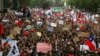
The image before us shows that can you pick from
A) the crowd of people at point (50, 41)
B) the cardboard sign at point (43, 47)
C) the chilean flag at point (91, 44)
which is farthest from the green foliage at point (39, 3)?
the cardboard sign at point (43, 47)

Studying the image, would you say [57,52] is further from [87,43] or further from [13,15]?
[13,15]

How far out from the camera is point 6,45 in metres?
23.0

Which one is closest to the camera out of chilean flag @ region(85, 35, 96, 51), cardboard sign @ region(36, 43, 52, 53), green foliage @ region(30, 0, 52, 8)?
cardboard sign @ region(36, 43, 52, 53)

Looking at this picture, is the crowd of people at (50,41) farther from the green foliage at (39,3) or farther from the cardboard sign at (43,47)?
the green foliage at (39,3)

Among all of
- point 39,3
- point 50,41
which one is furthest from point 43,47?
point 39,3

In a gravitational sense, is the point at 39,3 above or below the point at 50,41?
below

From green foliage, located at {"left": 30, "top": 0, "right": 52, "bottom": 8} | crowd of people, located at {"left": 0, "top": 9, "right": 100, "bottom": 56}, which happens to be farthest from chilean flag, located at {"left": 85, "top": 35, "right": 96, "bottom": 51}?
green foliage, located at {"left": 30, "top": 0, "right": 52, "bottom": 8}

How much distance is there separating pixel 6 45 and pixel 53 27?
7.45 metres

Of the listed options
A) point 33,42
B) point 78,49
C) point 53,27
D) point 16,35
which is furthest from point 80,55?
point 53,27

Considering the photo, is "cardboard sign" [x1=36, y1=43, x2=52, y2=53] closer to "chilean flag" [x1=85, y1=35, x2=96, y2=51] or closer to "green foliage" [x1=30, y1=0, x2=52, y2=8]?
"chilean flag" [x1=85, y1=35, x2=96, y2=51]

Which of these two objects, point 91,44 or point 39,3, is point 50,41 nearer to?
point 91,44

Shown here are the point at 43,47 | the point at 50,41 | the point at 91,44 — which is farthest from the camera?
the point at 50,41

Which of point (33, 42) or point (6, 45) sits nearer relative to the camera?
point (6, 45)

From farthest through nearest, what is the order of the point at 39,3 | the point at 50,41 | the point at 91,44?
the point at 39,3
the point at 50,41
the point at 91,44
